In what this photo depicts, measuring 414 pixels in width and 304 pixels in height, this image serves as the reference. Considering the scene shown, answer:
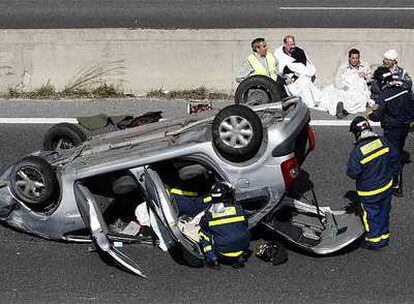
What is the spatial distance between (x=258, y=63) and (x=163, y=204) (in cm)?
462

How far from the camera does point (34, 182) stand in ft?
28.9

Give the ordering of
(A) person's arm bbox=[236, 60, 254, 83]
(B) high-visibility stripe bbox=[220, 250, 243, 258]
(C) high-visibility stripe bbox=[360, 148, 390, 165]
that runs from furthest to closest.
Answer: (A) person's arm bbox=[236, 60, 254, 83] → (C) high-visibility stripe bbox=[360, 148, 390, 165] → (B) high-visibility stripe bbox=[220, 250, 243, 258]

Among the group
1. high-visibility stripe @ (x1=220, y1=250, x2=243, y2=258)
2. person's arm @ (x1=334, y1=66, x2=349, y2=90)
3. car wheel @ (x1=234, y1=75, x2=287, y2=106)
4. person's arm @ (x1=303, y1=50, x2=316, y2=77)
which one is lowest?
high-visibility stripe @ (x1=220, y1=250, x2=243, y2=258)

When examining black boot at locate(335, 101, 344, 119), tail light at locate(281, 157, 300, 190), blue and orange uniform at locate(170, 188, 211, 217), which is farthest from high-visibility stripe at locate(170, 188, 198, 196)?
A: black boot at locate(335, 101, 344, 119)

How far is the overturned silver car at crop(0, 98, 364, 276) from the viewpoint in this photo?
8328 mm

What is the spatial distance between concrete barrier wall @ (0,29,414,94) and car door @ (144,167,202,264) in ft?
16.8

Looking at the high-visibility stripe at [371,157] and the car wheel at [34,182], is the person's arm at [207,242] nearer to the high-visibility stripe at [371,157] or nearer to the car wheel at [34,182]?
the car wheel at [34,182]

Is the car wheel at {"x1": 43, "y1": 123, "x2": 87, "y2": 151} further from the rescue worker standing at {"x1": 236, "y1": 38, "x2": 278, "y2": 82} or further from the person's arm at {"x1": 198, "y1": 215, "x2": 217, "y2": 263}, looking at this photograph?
the rescue worker standing at {"x1": 236, "y1": 38, "x2": 278, "y2": 82}

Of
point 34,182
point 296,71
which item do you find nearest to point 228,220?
point 34,182

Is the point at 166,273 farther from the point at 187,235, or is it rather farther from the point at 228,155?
the point at 228,155

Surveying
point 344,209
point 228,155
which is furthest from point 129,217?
point 344,209

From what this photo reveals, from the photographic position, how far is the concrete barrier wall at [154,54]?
13.3 m

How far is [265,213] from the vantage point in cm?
851

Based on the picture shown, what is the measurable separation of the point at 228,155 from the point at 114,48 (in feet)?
18.5
